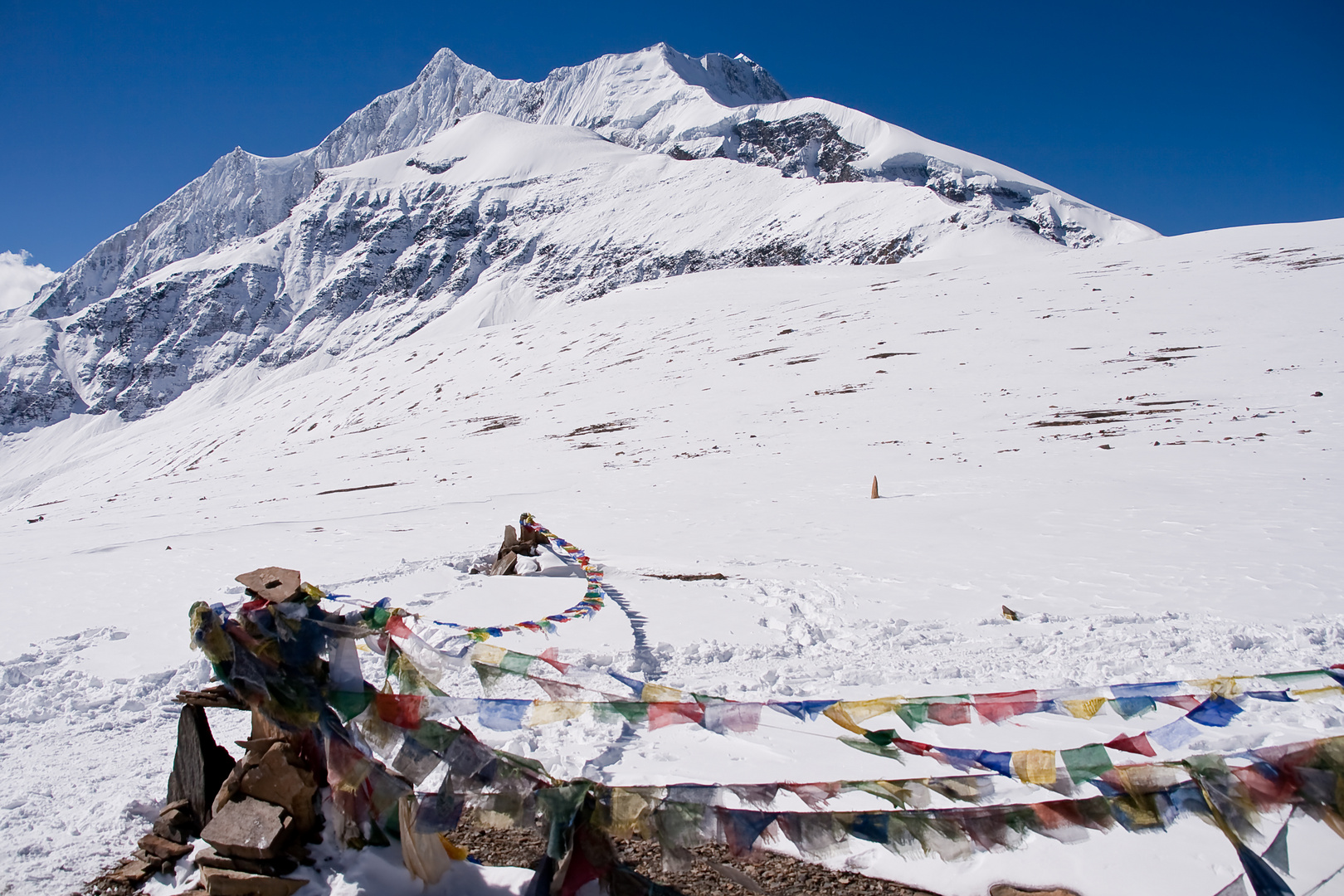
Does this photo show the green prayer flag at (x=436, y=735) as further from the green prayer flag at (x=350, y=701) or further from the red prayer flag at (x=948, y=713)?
the red prayer flag at (x=948, y=713)

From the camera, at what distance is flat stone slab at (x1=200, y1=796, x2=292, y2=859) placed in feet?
10.9

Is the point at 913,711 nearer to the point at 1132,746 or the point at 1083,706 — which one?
the point at 1083,706

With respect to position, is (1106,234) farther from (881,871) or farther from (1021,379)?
(881,871)

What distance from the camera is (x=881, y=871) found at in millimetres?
3469

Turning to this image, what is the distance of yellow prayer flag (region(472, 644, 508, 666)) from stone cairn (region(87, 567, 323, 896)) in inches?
36.7

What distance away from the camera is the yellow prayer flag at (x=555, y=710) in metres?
3.52

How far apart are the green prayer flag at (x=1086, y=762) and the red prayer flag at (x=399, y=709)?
277 cm

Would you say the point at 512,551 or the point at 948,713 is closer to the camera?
the point at 948,713

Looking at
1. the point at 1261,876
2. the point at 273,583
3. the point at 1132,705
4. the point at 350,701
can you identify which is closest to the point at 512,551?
the point at 273,583

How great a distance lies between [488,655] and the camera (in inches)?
147

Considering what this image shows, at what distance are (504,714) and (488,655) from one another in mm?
325

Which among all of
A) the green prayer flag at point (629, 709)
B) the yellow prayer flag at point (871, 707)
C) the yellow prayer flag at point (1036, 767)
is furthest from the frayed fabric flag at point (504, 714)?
the yellow prayer flag at point (1036, 767)

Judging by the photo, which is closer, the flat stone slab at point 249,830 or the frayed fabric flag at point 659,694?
the flat stone slab at point 249,830

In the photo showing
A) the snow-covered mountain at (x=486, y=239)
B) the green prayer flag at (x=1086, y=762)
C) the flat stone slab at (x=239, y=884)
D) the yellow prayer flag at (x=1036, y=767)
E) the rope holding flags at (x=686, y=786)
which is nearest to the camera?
the rope holding flags at (x=686, y=786)
